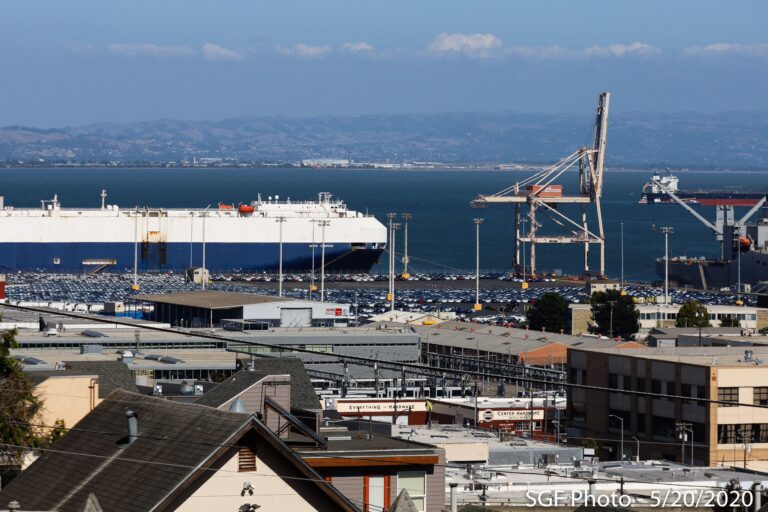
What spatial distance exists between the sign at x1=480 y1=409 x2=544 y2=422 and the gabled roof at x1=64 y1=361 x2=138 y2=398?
514 inches

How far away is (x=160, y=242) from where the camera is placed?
9644cm

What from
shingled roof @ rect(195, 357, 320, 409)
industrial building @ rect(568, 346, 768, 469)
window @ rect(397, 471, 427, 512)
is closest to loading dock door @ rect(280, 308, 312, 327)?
industrial building @ rect(568, 346, 768, 469)

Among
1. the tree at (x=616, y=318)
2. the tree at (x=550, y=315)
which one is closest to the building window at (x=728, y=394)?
the tree at (x=616, y=318)

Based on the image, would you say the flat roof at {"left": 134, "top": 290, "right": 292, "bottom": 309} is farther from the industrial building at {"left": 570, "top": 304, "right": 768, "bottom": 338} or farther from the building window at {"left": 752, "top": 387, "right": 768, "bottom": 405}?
the building window at {"left": 752, "top": 387, "right": 768, "bottom": 405}

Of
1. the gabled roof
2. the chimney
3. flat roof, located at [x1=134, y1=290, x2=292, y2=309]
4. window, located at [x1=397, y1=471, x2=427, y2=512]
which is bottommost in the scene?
flat roof, located at [x1=134, y1=290, x2=292, y2=309]

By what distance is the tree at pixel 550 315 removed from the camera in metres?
56.3

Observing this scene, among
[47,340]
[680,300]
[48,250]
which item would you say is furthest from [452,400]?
[48,250]

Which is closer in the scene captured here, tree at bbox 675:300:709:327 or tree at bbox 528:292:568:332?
tree at bbox 675:300:709:327

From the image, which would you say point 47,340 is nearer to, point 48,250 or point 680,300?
point 680,300

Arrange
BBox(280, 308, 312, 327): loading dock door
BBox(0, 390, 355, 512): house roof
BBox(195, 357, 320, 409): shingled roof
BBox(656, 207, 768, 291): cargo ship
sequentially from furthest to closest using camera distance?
1. BBox(656, 207, 768, 291): cargo ship
2. BBox(280, 308, 312, 327): loading dock door
3. BBox(195, 357, 320, 409): shingled roof
4. BBox(0, 390, 355, 512): house roof

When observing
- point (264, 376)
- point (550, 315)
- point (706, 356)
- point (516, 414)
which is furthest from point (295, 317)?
point (264, 376)

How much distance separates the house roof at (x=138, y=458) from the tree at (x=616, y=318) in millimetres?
43827

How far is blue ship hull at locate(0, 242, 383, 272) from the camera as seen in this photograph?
9644 cm

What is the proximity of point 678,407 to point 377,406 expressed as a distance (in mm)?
5343
